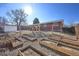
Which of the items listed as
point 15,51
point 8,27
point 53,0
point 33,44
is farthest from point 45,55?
point 53,0

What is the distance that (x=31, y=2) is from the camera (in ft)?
6.44

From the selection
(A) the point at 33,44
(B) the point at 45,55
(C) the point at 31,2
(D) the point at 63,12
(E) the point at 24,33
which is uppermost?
(C) the point at 31,2

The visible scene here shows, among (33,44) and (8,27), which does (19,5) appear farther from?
(33,44)

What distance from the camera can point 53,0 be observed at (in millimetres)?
1977

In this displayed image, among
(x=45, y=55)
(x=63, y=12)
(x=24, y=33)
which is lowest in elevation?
(x=45, y=55)

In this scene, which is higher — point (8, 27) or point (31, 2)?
point (31, 2)

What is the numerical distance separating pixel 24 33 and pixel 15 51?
0.26 metres

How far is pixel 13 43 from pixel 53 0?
76 cm

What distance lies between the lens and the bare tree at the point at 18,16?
1.95 m

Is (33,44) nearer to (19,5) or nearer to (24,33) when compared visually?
(24,33)

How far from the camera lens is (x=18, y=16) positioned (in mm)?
1957

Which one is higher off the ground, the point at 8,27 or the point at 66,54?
the point at 8,27

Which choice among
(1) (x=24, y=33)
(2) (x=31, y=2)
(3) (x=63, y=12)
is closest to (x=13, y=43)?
(1) (x=24, y=33)

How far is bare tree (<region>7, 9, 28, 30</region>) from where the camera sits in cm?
195
